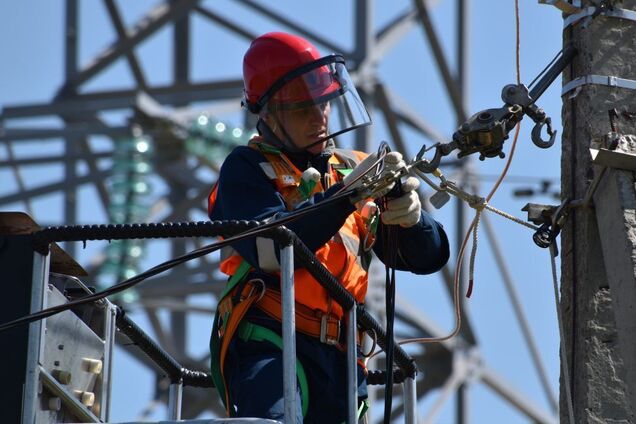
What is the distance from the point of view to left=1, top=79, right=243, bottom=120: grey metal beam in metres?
18.2

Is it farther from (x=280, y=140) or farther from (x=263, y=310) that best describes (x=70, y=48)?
(x=263, y=310)

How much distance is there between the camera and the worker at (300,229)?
6.78 meters

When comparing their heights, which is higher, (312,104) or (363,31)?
(363,31)

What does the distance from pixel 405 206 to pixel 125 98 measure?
1187 centimetres

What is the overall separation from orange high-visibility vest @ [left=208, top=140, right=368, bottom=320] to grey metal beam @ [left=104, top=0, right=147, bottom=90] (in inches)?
432

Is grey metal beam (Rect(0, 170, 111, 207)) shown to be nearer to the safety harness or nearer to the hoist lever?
the safety harness

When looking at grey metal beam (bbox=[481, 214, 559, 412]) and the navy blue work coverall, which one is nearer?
the navy blue work coverall

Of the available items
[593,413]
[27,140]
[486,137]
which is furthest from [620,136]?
[27,140]

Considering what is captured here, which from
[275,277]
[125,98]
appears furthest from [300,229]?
[125,98]

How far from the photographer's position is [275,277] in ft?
23.0

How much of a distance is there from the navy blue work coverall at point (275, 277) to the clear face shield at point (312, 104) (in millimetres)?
98

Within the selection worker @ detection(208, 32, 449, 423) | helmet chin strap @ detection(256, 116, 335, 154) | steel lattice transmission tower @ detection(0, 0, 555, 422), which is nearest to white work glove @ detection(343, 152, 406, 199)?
worker @ detection(208, 32, 449, 423)

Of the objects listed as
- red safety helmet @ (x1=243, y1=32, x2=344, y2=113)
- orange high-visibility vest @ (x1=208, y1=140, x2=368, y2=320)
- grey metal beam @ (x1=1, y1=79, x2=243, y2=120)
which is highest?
grey metal beam @ (x1=1, y1=79, x2=243, y2=120)

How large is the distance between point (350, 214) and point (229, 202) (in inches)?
19.1
